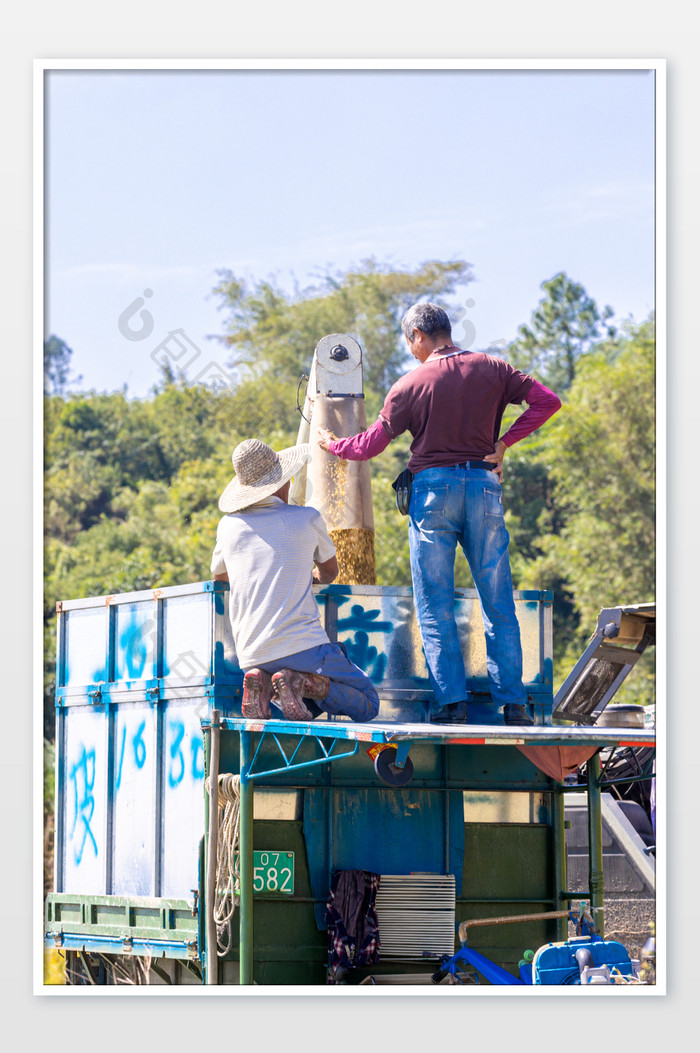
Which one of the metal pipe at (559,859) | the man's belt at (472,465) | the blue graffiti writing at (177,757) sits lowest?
the metal pipe at (559,859)

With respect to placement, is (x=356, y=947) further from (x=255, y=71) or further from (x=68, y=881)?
(x=255, y=71)

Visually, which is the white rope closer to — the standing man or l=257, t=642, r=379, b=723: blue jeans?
l=257, t=642, r=379, b=723: blue jeans

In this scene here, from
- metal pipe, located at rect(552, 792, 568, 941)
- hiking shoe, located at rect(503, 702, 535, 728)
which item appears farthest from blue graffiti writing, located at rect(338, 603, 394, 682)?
metal pipe, located at rect(552, 792, 568, 941)

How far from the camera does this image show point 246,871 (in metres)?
7.57

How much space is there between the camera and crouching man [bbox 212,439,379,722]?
7520mm

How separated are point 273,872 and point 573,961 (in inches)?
65.2

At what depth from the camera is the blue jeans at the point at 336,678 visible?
7535 mm

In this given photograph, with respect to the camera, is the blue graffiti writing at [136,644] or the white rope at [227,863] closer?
the white rope at [227,863]

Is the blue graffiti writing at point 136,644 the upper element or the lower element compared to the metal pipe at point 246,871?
upper

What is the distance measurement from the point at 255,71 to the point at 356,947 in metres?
4.46

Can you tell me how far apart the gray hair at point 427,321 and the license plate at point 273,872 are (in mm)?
2807

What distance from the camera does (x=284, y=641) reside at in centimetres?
754
